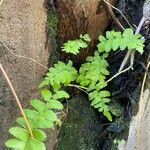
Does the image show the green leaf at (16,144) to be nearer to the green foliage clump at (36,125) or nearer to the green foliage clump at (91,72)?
the green foliage clump at (36,125)

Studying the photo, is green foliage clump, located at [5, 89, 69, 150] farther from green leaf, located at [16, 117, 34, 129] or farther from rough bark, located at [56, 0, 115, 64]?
rough bark, located at [56, 0, 115, 64]

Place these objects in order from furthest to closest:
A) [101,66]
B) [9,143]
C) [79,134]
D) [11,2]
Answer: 1. [79,134]
2. [101,66]
3. [11,2]
4. [9,143]

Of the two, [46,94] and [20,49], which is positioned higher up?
[20,49]

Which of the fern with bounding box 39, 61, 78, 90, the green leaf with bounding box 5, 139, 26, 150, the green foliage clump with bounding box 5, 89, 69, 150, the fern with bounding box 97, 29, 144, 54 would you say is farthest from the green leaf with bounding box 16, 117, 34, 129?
the fern with bounding box 97, 29, 144, 54

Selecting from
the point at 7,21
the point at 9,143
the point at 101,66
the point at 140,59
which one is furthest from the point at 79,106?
the point at 9,143

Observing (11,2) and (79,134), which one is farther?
(79,134)

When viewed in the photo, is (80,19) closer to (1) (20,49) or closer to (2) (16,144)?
(1) (20,49)

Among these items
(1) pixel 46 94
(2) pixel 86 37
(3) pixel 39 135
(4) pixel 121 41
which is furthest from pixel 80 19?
(3) pixel 39 135

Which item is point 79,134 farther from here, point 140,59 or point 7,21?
point 7,21

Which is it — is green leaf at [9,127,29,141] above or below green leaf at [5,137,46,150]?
above
